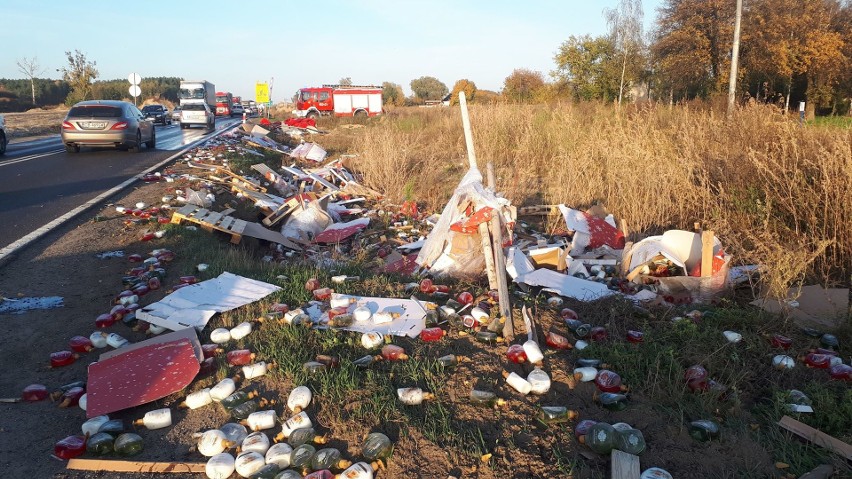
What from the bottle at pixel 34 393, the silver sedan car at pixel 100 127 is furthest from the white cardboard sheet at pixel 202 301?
the silver sedan car at pixel 100 127

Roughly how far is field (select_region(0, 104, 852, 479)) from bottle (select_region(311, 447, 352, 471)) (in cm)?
11

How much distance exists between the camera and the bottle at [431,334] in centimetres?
379

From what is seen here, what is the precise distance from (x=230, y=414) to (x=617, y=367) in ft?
7.34

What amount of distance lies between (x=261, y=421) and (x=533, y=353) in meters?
1.58

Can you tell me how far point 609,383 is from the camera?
324 centimetres

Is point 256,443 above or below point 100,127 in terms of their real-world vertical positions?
below

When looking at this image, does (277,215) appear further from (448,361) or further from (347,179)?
(448,361)

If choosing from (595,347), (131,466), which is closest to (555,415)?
(595,347)

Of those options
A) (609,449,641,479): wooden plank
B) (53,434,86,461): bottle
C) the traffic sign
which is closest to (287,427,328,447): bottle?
(53,434,86,461): bottle

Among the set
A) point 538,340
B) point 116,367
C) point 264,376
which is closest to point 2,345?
point 116,367

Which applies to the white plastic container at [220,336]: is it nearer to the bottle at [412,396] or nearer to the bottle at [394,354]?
the bottle at [394,354]

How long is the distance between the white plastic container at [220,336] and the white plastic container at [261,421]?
991 mm

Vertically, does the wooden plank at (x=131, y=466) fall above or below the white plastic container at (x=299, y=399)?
below

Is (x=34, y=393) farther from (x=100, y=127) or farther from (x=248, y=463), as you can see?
(x=100, y=127)
